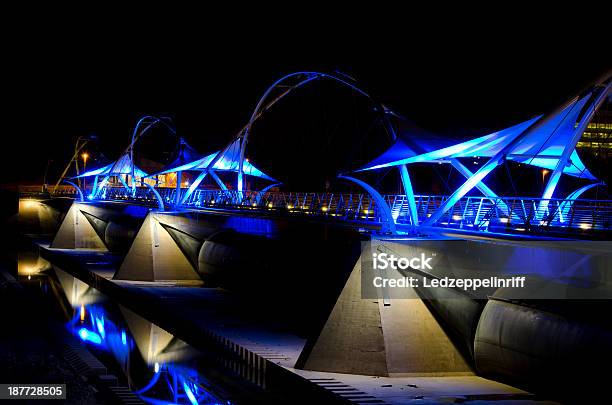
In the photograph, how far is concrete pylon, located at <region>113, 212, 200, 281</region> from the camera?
159 ft

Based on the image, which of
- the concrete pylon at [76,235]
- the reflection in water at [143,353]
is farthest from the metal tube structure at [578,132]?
the concrete pylon at [76,235]

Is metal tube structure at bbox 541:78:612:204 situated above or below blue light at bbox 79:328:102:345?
above

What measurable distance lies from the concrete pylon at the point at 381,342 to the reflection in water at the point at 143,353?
156 inches

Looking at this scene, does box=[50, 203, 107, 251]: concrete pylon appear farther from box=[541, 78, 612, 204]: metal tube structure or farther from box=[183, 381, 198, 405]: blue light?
box=[541, 78, 612, 204]: metal tube structure

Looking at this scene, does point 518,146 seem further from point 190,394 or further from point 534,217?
point 190,394

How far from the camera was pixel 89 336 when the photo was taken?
34438mm

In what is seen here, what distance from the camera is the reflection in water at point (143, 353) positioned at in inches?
1004

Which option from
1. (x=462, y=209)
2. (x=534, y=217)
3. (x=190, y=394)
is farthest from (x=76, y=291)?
(x=534, y=217)

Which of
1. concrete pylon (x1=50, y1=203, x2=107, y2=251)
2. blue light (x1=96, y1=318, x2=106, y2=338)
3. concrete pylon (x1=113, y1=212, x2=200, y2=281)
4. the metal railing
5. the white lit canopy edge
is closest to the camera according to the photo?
the metal railing

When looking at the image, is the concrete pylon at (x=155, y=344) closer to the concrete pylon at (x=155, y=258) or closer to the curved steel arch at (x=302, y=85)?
the concrete pylon at (x=155, y=258)

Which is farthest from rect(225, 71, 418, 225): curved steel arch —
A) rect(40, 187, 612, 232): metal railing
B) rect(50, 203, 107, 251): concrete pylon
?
rect(50, 203, 107, 251): concrete pylon

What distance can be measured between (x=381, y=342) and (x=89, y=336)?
16.9 meters

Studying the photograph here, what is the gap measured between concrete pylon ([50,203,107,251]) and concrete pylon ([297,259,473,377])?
56671mm

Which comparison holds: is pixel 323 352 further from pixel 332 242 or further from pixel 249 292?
pixel 249 292
